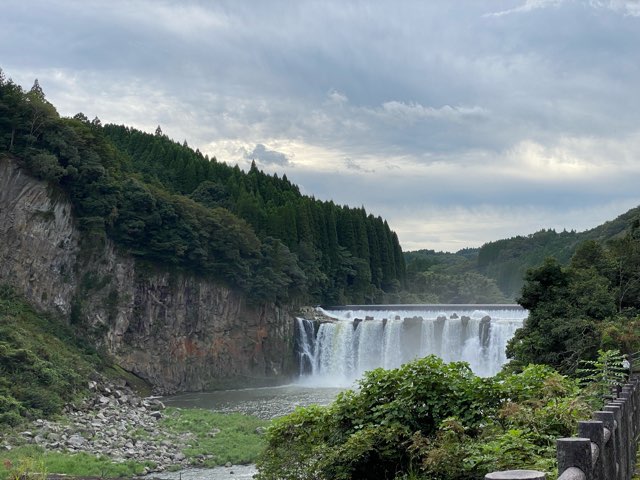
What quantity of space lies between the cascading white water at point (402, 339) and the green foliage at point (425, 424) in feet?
107

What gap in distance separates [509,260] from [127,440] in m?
93.5

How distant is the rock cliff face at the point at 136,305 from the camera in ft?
134

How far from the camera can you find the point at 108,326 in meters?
44.9

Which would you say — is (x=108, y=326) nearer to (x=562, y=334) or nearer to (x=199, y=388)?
(x=199, y=388)

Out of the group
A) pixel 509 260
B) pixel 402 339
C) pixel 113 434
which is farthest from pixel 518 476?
pixel 509 260

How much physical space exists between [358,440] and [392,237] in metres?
75.4

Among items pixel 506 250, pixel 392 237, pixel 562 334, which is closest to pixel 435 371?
pixel 562 334

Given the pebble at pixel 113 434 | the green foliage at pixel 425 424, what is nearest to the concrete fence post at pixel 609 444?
the green foliage at pixel 425 424

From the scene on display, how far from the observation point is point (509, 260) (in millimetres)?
113312

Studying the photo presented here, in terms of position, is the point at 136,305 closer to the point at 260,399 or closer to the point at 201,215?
the point at 201,215

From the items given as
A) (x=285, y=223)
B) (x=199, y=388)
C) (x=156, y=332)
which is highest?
(x=285, y=223)

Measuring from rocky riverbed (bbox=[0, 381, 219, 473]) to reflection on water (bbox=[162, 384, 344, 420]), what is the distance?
5.27 metres

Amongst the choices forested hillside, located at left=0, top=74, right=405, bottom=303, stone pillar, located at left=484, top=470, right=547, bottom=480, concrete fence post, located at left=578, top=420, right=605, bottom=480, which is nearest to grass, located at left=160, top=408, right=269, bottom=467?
forested hillside, located at left=0, top=74, right=405, bottom=303

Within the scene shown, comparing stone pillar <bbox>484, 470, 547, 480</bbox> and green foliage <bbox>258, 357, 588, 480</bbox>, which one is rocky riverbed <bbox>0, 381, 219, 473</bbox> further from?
stone pillar <bbox>484, 470, 547, 480</bbox>
